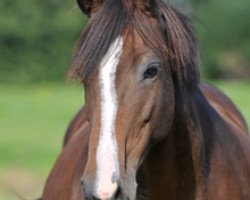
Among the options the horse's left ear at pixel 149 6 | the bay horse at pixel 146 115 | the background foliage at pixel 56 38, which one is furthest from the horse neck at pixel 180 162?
the background foliage at pixel 56 38

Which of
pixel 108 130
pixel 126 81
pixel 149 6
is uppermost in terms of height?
pixel 149 6

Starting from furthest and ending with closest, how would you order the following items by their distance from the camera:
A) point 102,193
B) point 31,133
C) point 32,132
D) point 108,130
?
point 32,132, point 31,133, point 108,130, point 102,193

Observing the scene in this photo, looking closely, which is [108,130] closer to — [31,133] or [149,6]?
[149,6]

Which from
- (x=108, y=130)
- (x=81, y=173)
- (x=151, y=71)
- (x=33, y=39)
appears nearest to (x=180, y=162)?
(x=81, y=173)

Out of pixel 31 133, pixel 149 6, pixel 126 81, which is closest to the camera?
pixel 126 81

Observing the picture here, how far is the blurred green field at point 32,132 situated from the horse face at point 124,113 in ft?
4.07

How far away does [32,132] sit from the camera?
19.8 m

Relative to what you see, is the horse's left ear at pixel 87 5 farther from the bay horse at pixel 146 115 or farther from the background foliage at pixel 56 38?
the background foliage at pixel 56 38

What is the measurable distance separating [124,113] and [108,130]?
0.47 feet

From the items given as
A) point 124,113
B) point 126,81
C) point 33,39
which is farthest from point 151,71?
point 33,39

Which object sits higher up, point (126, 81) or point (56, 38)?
point (56, 38)

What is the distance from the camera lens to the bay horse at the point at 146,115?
459cm

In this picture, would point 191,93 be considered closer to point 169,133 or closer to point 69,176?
point 169,133

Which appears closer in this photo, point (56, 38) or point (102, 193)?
point (102, 193)
